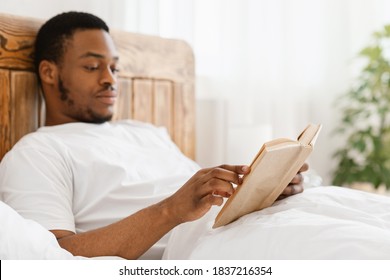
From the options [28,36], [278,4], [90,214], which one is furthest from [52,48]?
[278,4]

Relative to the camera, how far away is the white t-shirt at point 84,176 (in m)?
1.13

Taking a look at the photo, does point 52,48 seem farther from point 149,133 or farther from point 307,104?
point 307,104

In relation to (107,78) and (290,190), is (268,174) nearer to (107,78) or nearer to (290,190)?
(290,190)

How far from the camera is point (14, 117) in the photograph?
145cm

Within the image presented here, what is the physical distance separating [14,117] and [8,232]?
70 centimetres

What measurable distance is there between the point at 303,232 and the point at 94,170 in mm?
615

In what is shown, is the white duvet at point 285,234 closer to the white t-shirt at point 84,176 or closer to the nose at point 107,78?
the white t-shirt at point 84,176

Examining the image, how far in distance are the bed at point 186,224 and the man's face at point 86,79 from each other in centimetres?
11

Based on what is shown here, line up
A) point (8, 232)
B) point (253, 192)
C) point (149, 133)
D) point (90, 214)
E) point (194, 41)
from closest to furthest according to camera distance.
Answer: point (8, 232)
point (253, 192)
point (90, 214)
point (149, 133)
point (194, 41)

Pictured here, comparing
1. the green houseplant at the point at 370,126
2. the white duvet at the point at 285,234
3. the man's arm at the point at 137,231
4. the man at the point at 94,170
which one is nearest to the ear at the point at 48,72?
the man at the point at 94,170

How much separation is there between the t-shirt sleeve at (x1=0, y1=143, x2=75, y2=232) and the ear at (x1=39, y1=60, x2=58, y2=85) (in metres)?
0.31

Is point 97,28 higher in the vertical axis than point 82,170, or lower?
higher

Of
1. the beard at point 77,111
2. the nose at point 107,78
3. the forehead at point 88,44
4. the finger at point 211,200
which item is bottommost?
the finger at point 211,200

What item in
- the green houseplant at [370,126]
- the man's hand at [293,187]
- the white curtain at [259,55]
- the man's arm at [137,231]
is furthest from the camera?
the green houseplant at [370,126]
